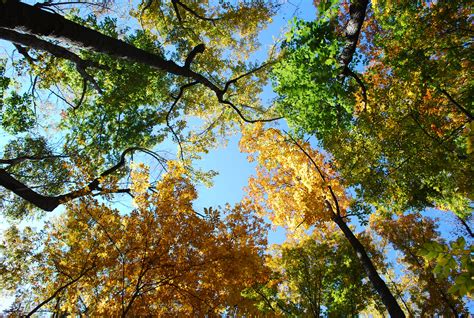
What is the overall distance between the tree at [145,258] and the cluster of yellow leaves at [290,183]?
3.91 meters

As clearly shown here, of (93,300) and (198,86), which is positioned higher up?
(198,86)

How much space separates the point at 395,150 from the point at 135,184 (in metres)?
7.64

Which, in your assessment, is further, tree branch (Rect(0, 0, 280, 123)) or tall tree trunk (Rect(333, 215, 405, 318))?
tall tree trunk (Rect(333, 215, 405, 318))

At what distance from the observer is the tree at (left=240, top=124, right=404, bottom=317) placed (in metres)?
10.1

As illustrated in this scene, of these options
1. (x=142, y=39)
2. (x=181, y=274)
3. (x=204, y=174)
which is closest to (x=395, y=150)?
(x=181, y=274)

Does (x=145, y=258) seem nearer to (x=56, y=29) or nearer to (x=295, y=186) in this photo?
(x=56, y=29)

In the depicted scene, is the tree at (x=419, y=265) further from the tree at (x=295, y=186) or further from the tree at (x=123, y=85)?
the tree at (x=123, y=85)

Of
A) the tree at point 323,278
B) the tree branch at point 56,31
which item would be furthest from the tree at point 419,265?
the tree branch at point 56,31

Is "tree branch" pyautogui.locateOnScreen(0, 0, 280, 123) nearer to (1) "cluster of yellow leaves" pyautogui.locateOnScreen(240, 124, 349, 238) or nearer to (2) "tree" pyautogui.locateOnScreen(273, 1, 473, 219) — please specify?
(2) "tree" pyautogui.locateOnScreen(273, 1, 473, 219)

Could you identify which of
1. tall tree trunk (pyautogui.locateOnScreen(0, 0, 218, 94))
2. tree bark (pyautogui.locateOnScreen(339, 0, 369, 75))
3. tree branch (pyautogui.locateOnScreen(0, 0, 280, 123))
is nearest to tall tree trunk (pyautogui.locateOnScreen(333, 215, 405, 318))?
tree bark (pyautogui.locateOnScreen(339, 0, 369, 75))

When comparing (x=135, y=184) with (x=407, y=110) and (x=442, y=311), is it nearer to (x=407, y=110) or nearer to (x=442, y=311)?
(x=407, y=110)

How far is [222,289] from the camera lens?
743 cm

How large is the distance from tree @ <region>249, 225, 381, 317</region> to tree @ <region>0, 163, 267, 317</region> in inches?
189

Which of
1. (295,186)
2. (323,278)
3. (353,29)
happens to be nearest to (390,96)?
(353,29)
